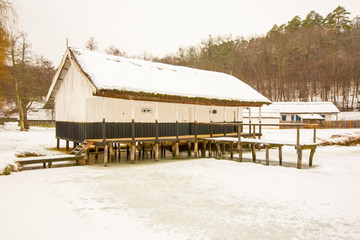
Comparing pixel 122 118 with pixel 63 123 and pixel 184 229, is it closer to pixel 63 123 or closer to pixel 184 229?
pixel 63 123

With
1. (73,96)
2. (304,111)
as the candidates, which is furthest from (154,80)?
(304,111)

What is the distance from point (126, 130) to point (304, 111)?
34663 mm

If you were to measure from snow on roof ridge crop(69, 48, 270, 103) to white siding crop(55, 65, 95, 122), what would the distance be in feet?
3.20

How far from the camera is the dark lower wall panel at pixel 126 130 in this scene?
568 inches

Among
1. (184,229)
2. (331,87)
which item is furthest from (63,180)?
(331,87)

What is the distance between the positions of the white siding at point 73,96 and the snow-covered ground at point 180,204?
4.25 meters

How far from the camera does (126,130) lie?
15109 mm

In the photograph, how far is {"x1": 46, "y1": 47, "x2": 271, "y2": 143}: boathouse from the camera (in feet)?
46.5

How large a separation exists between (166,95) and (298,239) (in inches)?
424

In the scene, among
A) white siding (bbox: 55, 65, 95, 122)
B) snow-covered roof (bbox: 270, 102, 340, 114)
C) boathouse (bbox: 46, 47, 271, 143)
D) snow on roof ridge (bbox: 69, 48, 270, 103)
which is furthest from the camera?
snow-covered roof (bbox: 270, 102, 340, 114)

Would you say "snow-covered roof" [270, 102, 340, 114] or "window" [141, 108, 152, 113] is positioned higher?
"snow-covered roof" [270, 102, 340, 114]

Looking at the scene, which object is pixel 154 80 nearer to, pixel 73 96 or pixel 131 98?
pixel 131 98

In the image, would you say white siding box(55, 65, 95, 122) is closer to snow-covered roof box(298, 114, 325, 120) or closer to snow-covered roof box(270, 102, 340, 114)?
snow-covered roof box(270, 102, 340, 114)

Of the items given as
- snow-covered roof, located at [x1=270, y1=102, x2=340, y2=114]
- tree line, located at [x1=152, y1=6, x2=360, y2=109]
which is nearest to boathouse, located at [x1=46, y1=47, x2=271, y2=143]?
snow-covered roof, located at [x1=270, y1=102, x2=340, y2=114]
